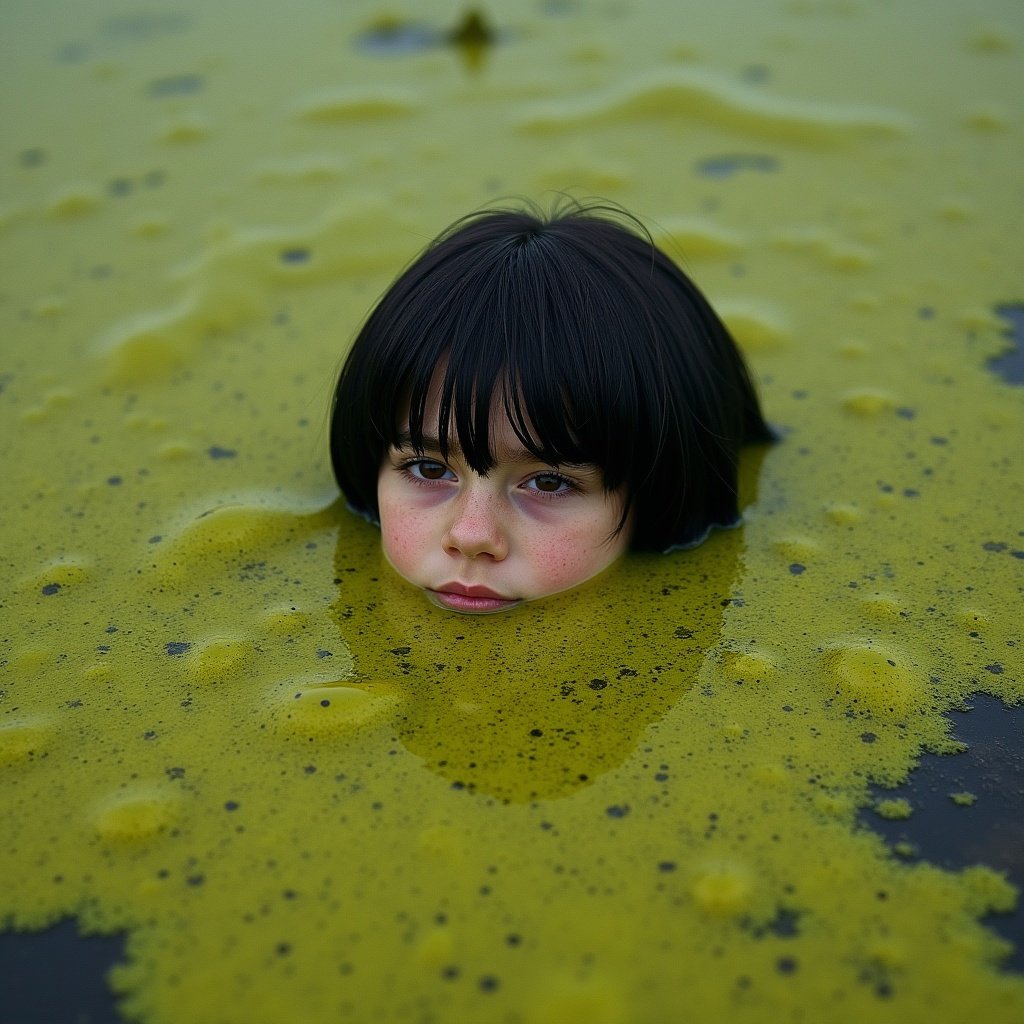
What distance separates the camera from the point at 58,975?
1323 millimetres

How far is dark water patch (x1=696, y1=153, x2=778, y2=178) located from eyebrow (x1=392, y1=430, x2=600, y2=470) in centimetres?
145

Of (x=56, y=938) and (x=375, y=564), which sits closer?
(x=56, y=938)

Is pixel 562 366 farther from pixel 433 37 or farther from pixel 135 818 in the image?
pixel 433 37

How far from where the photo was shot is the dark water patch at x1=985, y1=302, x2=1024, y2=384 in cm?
228

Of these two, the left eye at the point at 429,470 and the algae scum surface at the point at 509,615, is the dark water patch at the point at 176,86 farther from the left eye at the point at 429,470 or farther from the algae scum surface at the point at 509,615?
the left eye at the point at 429,470

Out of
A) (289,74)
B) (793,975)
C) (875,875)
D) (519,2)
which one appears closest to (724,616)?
(875,875)

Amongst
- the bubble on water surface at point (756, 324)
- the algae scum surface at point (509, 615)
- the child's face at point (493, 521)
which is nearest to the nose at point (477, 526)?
the child's face at point (493, 521)

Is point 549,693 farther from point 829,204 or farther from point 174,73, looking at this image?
point 174,73

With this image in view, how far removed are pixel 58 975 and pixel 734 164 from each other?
7.69 feet

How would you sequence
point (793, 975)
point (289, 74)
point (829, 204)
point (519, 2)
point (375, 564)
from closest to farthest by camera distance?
point (793, 975) < point (375, 564) < point (829, 204) < point (289, 74) < point (519, 2)

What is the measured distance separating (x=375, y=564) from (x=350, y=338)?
670mm

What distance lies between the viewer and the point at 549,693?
167cm

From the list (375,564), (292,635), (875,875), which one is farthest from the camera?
(375,564)

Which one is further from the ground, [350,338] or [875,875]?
[350,338]
